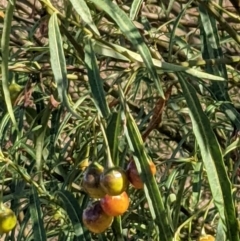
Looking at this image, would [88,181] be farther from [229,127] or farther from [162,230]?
[229,127]

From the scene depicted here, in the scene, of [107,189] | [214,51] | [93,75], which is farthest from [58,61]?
[214,51]

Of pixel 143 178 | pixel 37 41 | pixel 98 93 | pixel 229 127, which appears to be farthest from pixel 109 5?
→ pixel 37 41

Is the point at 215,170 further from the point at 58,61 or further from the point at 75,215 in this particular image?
the point at 75,215

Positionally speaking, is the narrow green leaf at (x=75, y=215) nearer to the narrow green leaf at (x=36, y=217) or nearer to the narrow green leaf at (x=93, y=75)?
the narrow green leaf at (x=36, y=217)

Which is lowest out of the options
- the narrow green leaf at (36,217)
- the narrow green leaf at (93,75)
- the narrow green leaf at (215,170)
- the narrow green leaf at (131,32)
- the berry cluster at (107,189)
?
the narrow green leaf at (36,217)

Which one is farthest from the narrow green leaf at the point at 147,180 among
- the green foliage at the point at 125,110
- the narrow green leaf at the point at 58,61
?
the narrow green leaf at the point at 58,61
